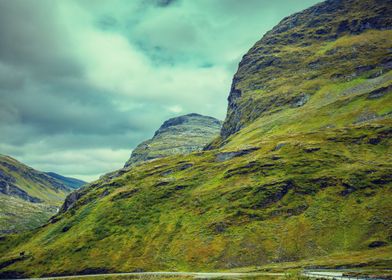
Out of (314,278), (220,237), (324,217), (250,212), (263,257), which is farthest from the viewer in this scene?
(250,212)

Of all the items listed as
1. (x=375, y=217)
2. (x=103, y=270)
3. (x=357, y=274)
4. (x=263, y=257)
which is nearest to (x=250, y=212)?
(x=263, y=257)

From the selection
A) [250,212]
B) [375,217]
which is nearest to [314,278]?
[375,217]

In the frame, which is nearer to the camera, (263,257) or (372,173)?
(263,257)

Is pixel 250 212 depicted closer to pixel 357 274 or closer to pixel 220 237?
pixel 220 237

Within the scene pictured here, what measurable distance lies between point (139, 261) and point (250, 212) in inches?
2315

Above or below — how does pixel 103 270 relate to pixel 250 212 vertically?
below

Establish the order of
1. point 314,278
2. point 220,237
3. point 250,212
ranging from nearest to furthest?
point 314,278, point 220,237, point 250,212

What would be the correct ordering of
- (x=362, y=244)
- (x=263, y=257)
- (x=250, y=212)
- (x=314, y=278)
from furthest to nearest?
(x=250, y=212) < (x=263, y=257) < (x=362, y=244) < (x=314, y=278)

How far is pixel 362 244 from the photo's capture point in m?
148

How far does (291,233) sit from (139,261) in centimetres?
7160

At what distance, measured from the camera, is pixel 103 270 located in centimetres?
18750

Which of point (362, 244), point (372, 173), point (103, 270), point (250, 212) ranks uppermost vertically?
point (372, 173)

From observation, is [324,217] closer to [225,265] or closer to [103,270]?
[225,265]

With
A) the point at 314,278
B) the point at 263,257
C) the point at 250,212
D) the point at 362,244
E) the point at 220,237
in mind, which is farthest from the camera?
the point at 250,212
